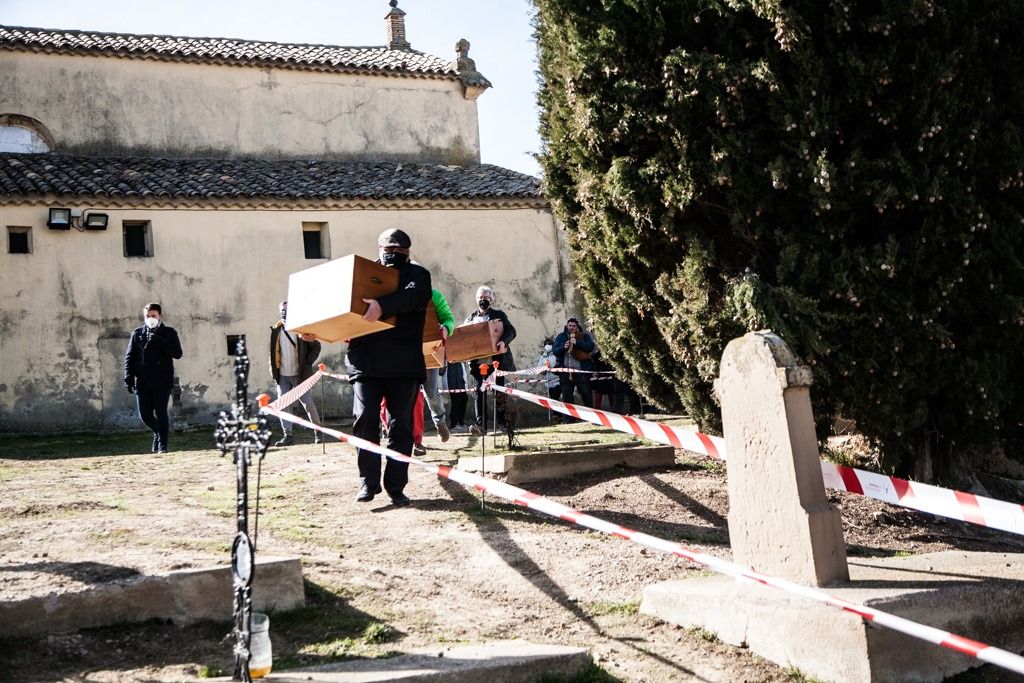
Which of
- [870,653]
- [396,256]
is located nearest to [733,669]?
[870,653]

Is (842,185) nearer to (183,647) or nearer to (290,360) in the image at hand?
(183,647)

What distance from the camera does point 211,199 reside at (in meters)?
21.9

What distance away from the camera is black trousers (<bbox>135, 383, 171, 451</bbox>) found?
13625 mm

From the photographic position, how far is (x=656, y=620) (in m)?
6.03

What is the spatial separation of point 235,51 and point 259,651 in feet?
76.1

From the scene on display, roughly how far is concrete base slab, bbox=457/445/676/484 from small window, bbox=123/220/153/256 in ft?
44.5

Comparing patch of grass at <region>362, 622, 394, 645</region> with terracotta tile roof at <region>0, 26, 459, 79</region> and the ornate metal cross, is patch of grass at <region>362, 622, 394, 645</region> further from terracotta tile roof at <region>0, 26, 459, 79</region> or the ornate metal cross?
terracotta tile roof at <region>0, 26, 459, 79</region>

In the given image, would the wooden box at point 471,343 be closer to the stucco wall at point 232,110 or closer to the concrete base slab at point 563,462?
the concrete base slab at point 563,462

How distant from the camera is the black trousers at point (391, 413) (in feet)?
26.5

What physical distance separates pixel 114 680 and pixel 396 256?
13.8 ft

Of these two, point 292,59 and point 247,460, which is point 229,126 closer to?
point 292,59

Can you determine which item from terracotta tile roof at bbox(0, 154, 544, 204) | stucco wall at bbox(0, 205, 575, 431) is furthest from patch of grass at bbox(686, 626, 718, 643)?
terracotta tile roof at bbox(0, 154, 544, 204)

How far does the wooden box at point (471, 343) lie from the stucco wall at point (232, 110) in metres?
15.2

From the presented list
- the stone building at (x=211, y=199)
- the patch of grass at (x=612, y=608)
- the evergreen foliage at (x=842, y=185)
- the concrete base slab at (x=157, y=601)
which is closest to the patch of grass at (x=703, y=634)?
the patch of grass at (x=612, y=608)
